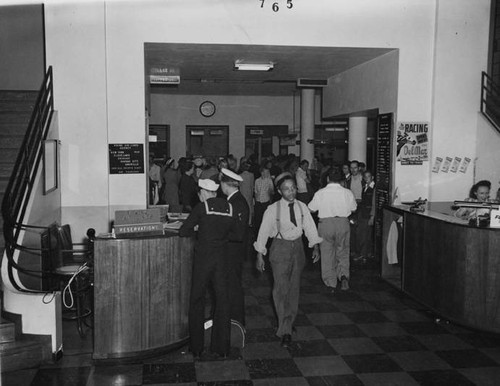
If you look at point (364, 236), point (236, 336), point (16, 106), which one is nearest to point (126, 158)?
point (16, 106)

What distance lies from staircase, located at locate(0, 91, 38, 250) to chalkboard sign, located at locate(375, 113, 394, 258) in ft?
17.0

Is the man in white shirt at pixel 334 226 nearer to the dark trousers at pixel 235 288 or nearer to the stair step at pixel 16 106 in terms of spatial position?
the dark trousers at pixel 235 288

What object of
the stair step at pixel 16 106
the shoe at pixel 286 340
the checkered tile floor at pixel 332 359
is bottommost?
the checkered tile floor at pixel 332 359

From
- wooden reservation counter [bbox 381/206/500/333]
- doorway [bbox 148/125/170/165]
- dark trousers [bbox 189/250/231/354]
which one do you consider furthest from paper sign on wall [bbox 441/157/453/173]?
doorway [bbox 148/125/170/165]

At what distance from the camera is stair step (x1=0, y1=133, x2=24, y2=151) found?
7.88m

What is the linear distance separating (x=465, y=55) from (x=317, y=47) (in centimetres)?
210

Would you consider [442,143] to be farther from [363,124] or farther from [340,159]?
[340,159]

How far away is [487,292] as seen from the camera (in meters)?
5.71

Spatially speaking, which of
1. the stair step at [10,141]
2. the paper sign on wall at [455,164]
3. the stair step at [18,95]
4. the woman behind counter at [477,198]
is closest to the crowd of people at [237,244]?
the woman behind counter at [477,198]

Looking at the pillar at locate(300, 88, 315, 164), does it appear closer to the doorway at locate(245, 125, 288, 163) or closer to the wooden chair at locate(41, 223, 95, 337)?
the doorway at locate(245, 125, 288, 163)

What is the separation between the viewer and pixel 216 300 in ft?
16.8

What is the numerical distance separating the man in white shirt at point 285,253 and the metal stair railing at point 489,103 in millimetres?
4030

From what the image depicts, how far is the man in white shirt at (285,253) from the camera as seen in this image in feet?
18.2

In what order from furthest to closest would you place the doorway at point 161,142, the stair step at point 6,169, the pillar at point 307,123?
the doorway at point 161,142 < the pillar at point 307,123 < the stair step at point 6,169
